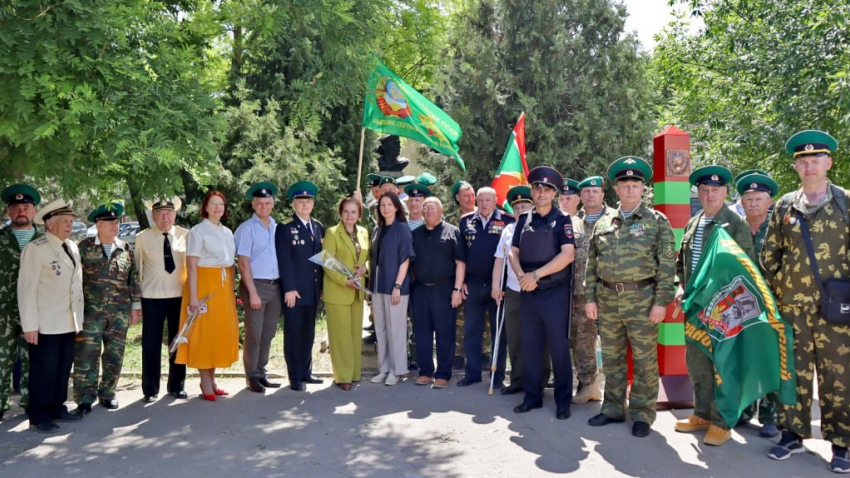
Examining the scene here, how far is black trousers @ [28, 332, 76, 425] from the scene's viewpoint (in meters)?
5.86

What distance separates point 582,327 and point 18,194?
5.40 metres

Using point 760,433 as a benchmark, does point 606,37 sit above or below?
above

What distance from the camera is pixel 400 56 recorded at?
19906 mm

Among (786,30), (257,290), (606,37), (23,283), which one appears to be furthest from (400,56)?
(23,283)

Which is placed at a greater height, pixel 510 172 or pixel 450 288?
pixel 510 172

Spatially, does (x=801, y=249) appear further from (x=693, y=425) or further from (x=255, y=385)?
(x=255, y=385)

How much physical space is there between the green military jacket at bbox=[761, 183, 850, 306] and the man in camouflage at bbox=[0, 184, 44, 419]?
629cm

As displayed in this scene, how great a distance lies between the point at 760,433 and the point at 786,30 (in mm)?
5510

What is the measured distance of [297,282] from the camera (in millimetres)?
7137

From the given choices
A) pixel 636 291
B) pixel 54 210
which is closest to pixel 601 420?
pixel 636 291

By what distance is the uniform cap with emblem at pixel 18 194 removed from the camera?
640cm

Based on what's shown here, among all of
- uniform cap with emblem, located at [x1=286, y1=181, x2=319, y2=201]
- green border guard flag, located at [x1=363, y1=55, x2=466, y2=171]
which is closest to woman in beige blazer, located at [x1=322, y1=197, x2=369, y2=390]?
uniform cap with emblem, located at [x1=286, y1=181, x2=319, y2=201]

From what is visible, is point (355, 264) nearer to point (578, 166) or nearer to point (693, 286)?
point (693, 286)

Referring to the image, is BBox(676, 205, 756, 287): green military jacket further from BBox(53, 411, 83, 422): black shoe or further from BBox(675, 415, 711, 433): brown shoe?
BBox(53, 411, 83, 422): black shoe
